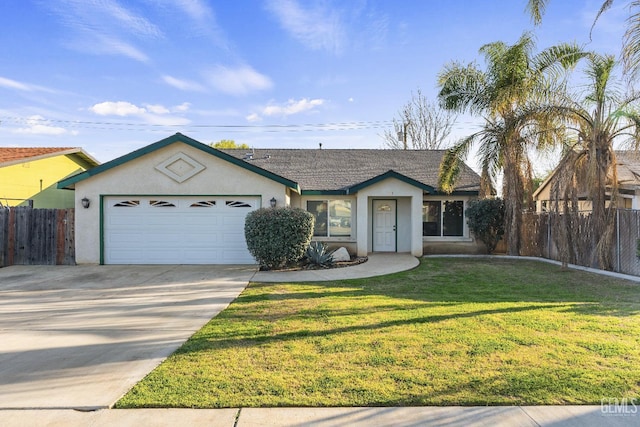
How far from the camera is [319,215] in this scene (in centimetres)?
1491

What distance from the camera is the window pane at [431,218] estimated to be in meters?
15.1

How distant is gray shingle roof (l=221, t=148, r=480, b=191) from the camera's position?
15406 millimetres

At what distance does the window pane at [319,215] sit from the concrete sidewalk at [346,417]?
38.2ft

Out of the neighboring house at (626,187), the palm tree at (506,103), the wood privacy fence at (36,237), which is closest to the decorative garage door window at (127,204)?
the wood privacy fence at (36,237)

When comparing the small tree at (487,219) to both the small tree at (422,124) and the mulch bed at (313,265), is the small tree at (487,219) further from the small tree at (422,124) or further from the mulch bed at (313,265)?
the small tree at (422,124)

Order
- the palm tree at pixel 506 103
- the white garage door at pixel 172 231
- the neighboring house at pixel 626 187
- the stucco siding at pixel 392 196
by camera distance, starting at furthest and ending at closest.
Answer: the stucco siding at pixel 392 196, the white garage door at pixel 172 231, the palm tree at pixel 506 103, the neighboring house at pixel 626 187

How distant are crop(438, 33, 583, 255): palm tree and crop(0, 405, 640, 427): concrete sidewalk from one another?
34.3 feet

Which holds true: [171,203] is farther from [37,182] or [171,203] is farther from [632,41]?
[632,41]

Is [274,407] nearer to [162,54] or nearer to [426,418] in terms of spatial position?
[426,418]

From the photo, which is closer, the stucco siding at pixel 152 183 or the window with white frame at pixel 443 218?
the stucco siding at pixel 152 183

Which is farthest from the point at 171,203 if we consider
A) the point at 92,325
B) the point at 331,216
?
the point at 92,325

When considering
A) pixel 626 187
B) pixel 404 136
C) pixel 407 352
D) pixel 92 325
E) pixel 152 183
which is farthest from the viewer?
pixel 404 136

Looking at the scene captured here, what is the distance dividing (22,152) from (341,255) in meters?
16.1

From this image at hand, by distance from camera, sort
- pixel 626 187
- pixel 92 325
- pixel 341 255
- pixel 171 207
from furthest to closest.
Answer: pixel 341 255, pixel 626 187, pixel 171 207, pixel 92 325
